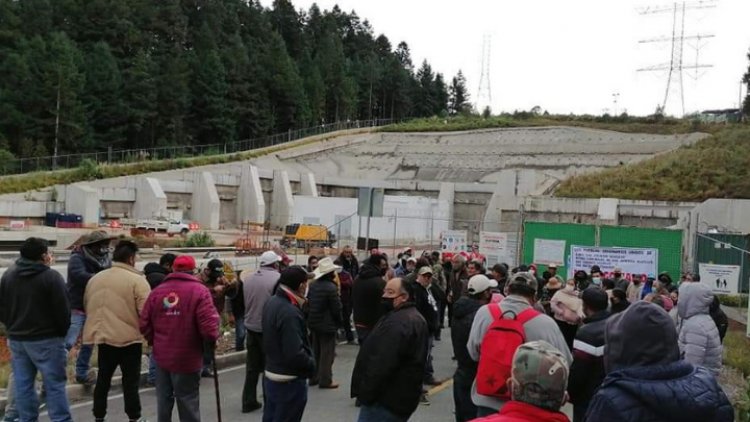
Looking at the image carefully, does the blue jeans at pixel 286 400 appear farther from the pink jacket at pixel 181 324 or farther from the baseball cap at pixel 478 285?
the baseball cap at pixel 478 285

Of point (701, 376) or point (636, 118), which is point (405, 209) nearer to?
point (701, 376)

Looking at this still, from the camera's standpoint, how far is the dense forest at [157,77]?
53.4 metres

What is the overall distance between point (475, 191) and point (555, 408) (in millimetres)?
45247

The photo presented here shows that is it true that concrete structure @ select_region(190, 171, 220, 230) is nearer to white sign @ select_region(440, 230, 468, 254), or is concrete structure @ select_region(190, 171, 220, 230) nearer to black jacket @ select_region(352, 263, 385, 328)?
white sign @ select_region(440, 230, 468, 254)

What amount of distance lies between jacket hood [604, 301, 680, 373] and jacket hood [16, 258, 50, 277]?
16.7 ft

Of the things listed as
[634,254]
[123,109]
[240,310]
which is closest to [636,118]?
[123,109]

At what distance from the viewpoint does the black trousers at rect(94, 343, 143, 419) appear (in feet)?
21.7

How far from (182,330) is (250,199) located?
43.9 metres

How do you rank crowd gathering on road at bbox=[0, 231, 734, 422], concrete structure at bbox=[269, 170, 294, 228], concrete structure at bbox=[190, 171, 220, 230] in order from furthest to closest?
concrete structure at bbox=[269, 170, 294, 228] → concrete structure at bbox=[190, 171, 220, 230] → crowd gathering on road at bbox=[0, 231, 734, 422]

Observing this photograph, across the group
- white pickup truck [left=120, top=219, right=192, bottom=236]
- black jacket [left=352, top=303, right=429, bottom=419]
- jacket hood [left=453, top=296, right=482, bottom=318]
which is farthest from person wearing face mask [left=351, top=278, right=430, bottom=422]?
white pickup truck [left=120, top=219, right=192, bottom=236]

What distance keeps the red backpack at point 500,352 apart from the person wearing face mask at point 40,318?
3781mm

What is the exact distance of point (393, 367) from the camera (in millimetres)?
4777

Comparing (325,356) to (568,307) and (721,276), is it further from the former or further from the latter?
(721,276)

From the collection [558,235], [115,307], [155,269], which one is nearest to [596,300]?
[115,307]
